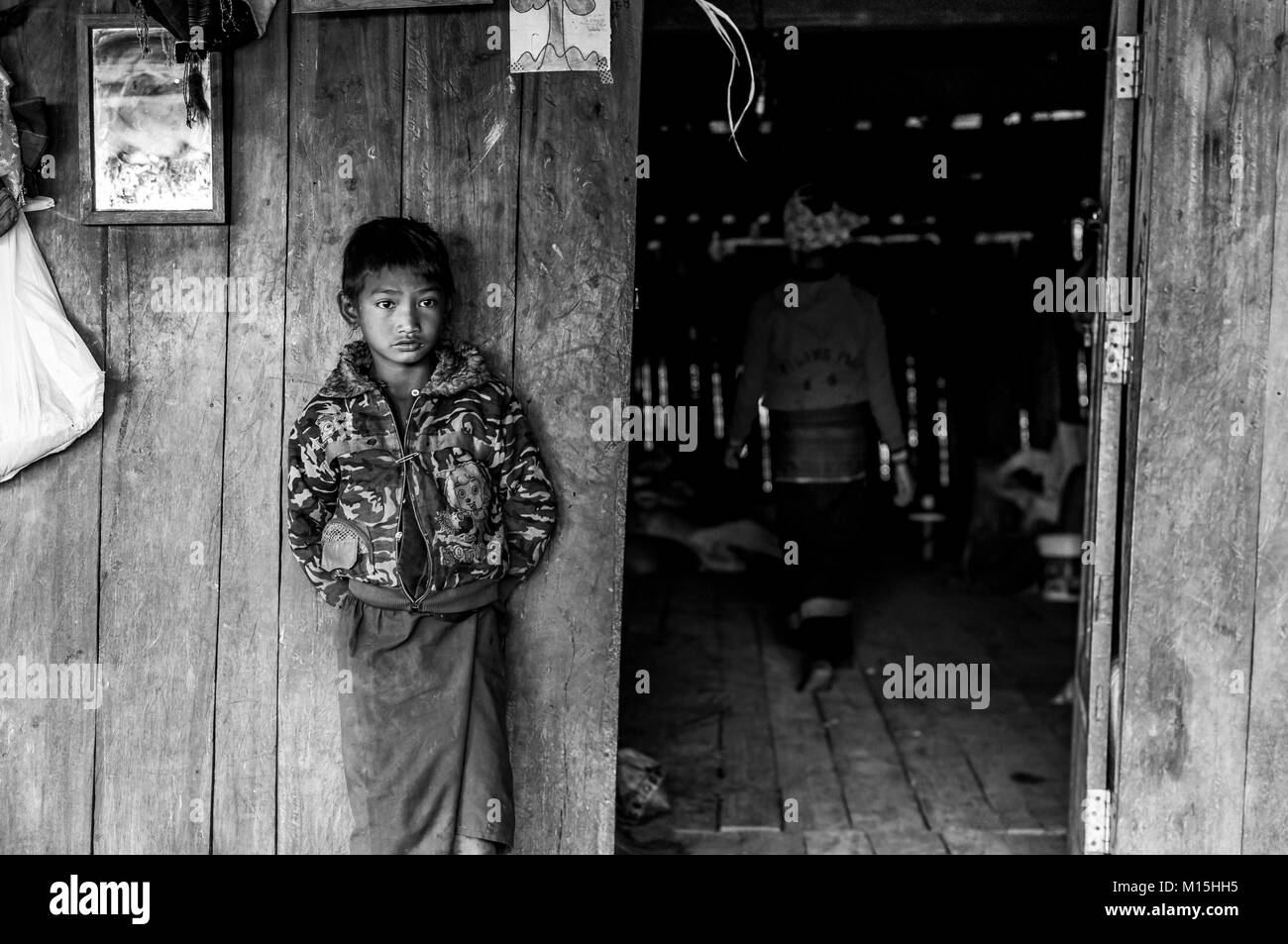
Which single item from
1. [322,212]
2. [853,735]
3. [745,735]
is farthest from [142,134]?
[853,735]

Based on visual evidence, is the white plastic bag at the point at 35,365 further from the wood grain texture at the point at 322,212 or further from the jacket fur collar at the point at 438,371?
the jacket fur collar at the point at 438,371

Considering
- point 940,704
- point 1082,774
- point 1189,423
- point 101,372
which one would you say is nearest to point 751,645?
point 940,704

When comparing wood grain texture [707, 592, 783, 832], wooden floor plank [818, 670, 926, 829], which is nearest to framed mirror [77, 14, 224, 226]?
wood grain texture [707, 592, 783, 832]

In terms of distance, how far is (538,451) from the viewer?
2824mm

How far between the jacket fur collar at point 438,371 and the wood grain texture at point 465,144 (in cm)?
18

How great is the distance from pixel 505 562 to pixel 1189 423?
5.41 feet

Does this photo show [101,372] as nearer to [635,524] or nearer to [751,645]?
[751,645]

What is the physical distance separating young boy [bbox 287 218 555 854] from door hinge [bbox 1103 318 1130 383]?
4.72 feet

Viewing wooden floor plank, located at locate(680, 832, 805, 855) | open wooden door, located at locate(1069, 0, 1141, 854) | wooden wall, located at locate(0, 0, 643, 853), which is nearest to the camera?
wooden wall, located at locate(0, 0, 643, 853)

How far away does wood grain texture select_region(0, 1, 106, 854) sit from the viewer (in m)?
2.91

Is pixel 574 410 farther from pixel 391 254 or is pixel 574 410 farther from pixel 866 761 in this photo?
pixel 866 761

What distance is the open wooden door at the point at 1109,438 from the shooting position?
292cm

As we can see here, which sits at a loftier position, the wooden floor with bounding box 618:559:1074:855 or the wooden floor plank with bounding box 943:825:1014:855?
the wooden floor with bounding box 618:559:1074:855

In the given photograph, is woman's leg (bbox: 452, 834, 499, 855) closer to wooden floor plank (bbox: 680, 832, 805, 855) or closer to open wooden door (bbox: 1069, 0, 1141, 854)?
wooden floor plank (bbox: 680, 832, 805, 855)
